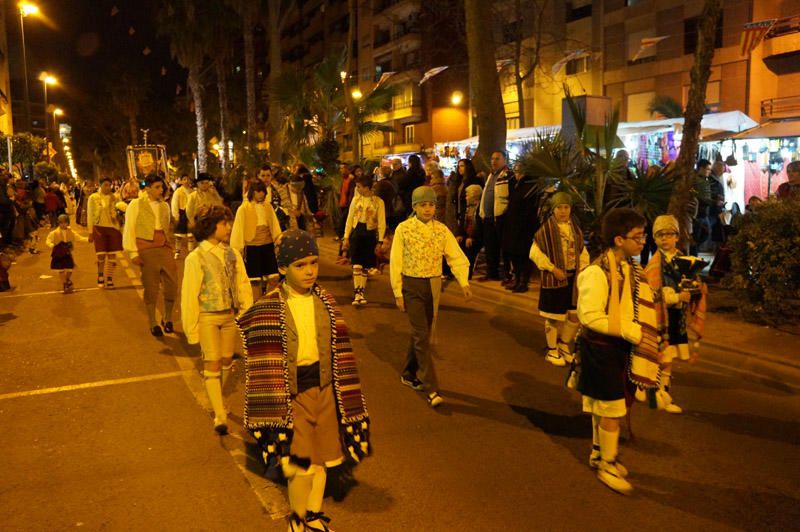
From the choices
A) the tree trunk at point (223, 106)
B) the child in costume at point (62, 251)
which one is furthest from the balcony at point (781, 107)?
the tree trunk at point (223, 106)

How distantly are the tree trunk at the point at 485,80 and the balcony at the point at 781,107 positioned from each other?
55.4 feet

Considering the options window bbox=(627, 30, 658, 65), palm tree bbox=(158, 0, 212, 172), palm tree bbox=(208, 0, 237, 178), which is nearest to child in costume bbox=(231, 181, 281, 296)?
window bbox=(627, 30, 658, 65)

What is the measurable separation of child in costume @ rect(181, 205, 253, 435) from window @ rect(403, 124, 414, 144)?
4641 cm

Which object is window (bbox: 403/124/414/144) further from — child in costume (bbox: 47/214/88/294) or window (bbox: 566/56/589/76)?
child in costume (bbox: 47/214/88/294)

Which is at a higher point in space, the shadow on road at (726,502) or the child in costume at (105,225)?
the child in costume at (105,225)

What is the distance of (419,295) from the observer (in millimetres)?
6070

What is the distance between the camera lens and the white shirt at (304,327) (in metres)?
3.64

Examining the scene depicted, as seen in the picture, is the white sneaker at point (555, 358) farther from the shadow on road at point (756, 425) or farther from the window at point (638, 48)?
the window at point (638, 48)

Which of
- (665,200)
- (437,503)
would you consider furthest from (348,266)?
(437,503)

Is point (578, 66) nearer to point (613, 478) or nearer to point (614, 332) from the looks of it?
point (614, 332)

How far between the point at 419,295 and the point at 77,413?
3017mm

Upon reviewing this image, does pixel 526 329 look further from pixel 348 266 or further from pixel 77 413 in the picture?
pixel 348 266

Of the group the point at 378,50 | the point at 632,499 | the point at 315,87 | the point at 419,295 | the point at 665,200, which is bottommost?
the point at 632,499

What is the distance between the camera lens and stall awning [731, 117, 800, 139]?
1339 cm
